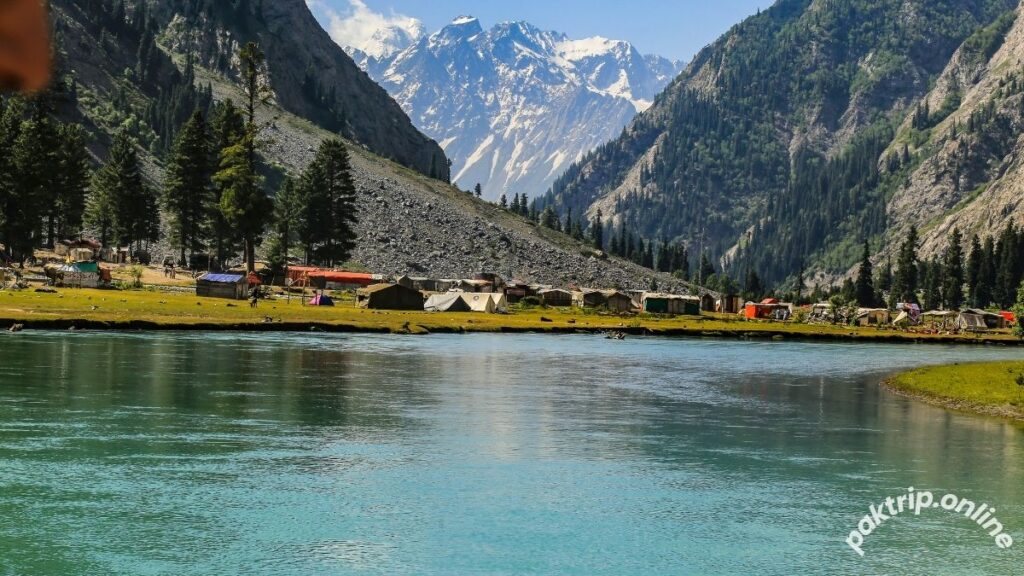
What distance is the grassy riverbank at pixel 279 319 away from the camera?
100m

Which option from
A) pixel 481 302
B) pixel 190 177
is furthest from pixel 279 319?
pixel 190 177

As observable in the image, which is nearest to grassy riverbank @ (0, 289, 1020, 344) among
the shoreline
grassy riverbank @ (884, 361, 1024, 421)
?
the shoreline

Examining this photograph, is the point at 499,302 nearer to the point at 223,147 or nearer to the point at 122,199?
the point at 223,147

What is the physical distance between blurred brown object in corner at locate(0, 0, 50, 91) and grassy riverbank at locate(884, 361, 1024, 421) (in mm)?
66049

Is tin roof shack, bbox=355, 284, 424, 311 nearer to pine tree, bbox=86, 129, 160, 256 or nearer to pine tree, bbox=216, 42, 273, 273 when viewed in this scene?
pine tree, bbox=216, 42, 273, 273

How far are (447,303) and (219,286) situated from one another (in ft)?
122

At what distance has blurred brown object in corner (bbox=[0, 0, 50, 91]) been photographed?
2.76 metres

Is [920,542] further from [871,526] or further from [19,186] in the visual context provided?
[19,186]

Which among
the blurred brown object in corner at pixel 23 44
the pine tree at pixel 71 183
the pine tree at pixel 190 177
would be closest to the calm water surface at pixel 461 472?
the blurred brown object in corner at pixel 23 44

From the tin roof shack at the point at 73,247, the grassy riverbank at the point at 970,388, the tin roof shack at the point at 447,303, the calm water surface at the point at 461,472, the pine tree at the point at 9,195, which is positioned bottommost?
the calm water surface at the point at 461,472

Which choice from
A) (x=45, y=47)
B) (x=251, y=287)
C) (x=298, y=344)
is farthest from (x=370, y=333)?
(x=45, y=47)

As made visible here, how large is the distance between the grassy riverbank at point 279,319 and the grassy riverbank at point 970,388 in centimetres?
5949

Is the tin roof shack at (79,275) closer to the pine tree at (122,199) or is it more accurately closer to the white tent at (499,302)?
the pine tree at (122,199)

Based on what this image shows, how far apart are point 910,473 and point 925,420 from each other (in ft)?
65.1
